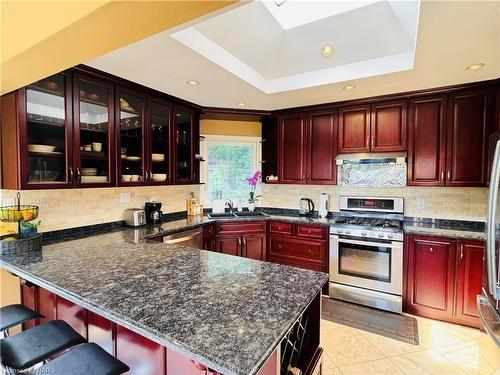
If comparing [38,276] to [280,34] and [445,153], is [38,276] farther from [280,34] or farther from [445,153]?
[445,153]

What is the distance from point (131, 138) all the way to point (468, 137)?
355 cm

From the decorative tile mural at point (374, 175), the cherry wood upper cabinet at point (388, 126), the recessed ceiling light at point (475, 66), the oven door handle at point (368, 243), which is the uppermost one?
the recessed ceiling light at point (475, 66)

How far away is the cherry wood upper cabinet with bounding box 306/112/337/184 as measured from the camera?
11.3ft

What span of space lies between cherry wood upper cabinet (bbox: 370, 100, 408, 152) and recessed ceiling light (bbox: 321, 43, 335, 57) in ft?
3.34

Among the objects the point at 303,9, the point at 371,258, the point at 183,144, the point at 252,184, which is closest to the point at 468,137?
the point at 371,258

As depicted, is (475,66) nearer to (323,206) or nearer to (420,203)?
(420,203)

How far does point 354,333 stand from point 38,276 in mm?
2588

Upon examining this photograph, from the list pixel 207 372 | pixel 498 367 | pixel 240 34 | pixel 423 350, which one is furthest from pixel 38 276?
pixel 423 350

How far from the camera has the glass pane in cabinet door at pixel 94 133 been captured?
91.0 inches

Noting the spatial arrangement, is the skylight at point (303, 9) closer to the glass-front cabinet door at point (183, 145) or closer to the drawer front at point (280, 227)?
the glass-front cabinet door at point (183, 145)

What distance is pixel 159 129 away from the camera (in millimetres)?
3068

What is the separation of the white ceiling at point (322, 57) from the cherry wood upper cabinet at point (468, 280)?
1648 millimetres

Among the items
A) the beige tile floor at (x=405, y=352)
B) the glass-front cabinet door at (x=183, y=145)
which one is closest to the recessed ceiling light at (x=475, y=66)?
the beige tile floor at (x=405, y=352)

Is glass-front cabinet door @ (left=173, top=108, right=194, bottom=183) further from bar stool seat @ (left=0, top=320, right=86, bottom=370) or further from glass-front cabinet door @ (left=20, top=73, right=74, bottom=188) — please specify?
bar stool seat @ (left=0, top=320, right=86, bottom=370)
